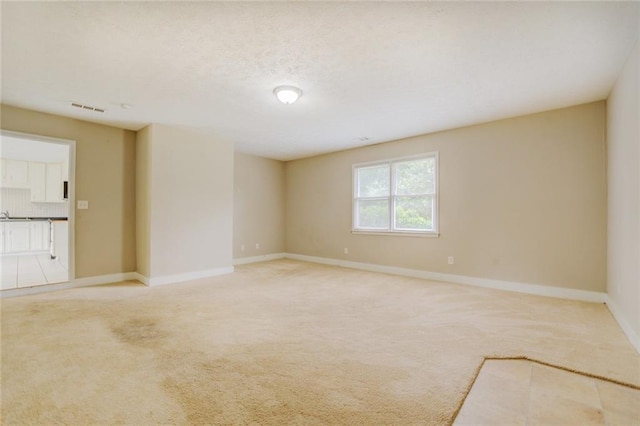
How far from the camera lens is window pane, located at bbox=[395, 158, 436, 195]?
203 inches

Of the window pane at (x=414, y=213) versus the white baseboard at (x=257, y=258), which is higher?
the window pane at (x=414, y=213)

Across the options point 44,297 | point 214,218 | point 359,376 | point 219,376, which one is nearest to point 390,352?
point 359,376

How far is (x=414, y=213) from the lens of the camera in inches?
210

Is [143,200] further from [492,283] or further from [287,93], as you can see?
[492,283]

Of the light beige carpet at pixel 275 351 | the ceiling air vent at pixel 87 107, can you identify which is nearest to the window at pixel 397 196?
the light beige carpet at pixel 275 351

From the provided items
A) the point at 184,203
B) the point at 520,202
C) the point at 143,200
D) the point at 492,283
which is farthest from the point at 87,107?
the point at 492,283

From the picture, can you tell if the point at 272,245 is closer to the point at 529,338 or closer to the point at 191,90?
the point at 191,90

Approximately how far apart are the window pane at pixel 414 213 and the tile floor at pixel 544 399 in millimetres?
3240

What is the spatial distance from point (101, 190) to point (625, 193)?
6.68m

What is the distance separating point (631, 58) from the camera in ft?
8.39

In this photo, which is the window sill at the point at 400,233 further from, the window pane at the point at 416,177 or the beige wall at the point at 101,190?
the beige wall at the point at 101,190

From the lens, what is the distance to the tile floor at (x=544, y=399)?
1584 millimetres

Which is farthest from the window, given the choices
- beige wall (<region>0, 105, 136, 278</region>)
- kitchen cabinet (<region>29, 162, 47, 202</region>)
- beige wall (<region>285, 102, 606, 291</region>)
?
kitchen cabinet (<region>29, 162, 47, 202</region>)

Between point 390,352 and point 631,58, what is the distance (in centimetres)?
330
